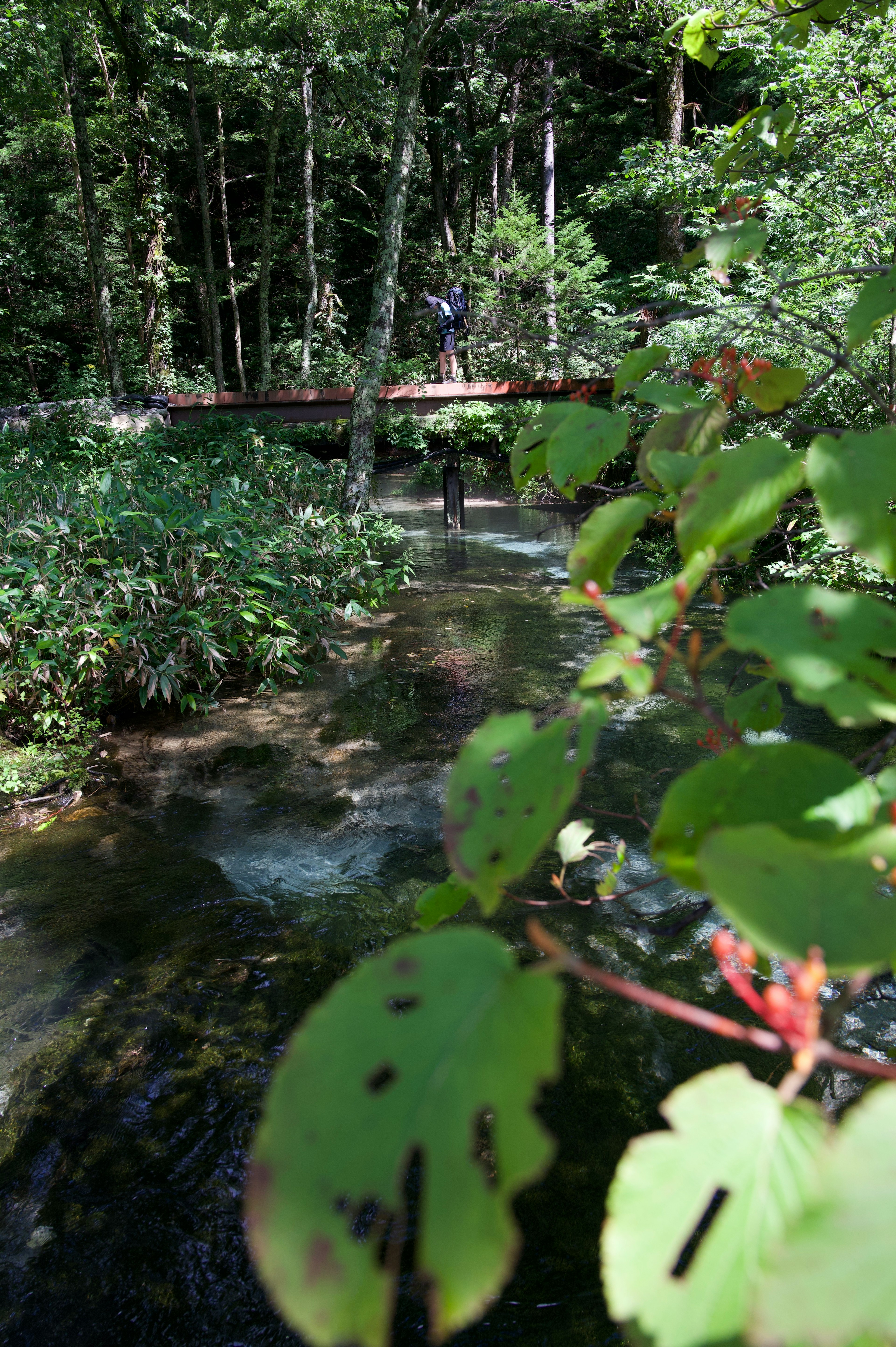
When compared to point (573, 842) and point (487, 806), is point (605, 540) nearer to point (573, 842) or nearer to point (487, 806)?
point (487, 806)

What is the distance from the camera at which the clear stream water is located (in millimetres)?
2129

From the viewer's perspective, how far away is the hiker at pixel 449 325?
40.2ft

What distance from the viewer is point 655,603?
597 millimetres

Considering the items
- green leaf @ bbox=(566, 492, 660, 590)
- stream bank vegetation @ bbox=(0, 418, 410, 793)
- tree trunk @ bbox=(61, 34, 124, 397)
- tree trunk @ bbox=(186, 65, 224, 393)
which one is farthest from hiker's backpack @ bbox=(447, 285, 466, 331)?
green leaf @ bbox=(566, 492, 660, 590)

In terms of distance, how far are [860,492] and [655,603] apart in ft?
Result: 0.57

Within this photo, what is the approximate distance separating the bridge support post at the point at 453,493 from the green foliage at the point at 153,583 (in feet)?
17.7

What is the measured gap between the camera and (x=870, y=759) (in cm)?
90

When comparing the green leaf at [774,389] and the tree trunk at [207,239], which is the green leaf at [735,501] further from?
the tree trunk at [207,239]

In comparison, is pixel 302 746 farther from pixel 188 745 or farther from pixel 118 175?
pixel 118 175

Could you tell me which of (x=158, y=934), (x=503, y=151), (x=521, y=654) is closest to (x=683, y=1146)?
(x=158, y=934)

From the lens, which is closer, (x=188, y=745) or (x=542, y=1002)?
(x=542, y=1002)

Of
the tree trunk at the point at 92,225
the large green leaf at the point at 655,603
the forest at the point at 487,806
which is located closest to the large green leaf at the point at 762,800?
the forest at the point at 487,806

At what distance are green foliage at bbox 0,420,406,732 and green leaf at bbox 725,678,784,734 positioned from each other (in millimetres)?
4480

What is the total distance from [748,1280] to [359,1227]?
244cm
